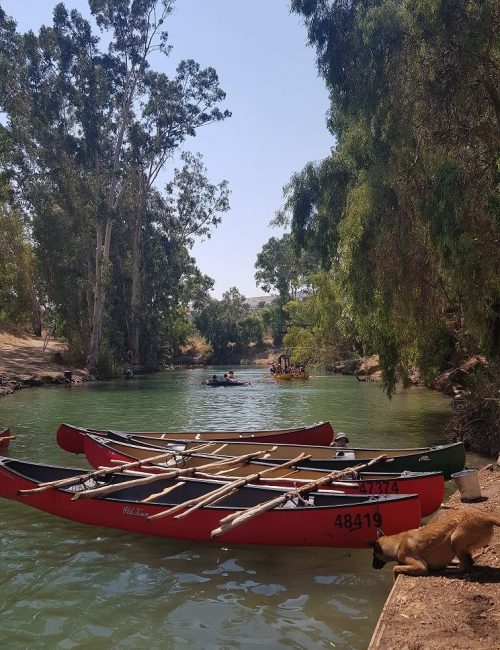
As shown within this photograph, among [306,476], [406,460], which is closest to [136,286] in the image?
[406,460]

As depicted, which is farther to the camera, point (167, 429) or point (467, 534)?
point (167, 429)

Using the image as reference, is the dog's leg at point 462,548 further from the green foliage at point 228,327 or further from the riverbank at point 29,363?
the green foliage at point 228,327

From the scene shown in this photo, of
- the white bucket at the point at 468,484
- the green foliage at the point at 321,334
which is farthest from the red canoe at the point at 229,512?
the green foliage at the point at 321,334

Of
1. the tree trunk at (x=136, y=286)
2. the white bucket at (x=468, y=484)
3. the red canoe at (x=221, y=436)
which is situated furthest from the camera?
the tree trunk at (x=136, y=286)

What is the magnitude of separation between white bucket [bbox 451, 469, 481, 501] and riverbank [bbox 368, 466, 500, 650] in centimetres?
228

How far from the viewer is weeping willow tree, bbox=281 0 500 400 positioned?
11.2m

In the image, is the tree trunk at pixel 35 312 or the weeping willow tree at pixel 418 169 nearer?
the weeping willow tree at pixel 418 169

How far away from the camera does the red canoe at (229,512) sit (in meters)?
6.59

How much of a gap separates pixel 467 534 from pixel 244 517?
7.98 feet

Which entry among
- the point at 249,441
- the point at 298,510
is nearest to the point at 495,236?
the point at 249,441

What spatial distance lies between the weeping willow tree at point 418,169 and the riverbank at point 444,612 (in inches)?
288

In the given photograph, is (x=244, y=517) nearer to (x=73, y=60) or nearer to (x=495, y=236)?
(x=495, y=236)

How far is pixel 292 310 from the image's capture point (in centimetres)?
6069

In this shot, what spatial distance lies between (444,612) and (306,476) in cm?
449
